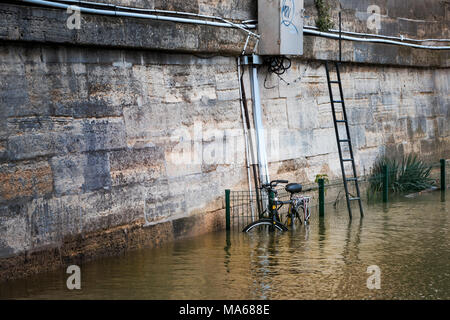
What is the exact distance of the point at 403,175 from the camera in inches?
648

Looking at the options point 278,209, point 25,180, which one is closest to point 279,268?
point 278,209

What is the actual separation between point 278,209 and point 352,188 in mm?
3453

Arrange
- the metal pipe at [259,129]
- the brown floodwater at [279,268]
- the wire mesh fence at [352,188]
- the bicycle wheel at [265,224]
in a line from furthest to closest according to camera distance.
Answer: the metal pipe at [259,129]
the wire mesh fence at [352,188]
the bicycle wheel at [265,224]
the brown floodwater at [279,268]

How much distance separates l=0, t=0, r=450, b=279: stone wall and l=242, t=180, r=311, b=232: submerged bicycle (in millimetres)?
744

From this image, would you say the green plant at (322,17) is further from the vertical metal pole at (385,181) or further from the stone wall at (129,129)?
the vertical metal pole at (385,181)

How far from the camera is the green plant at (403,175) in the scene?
53.4 ft

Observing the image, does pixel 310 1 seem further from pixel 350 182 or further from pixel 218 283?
pixel 218 283

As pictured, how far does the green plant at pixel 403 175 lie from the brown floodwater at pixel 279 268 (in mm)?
3635

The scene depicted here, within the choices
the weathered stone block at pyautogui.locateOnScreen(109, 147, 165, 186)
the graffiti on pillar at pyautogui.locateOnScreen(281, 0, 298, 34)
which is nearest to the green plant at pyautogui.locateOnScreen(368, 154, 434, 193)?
the graffiti on pillar at pyautogui.locateOnScreen(281, 0, 298, 34)

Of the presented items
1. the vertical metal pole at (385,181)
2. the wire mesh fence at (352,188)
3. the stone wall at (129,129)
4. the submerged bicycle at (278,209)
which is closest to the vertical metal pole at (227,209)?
the wire mesh fence at (352,188)

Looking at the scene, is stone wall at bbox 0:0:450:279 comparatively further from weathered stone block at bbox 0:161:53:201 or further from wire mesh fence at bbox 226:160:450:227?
wire mesh fence at bbox 226:160:450:227

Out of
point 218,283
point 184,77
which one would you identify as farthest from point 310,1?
point 218,283

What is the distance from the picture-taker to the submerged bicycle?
11.8 m

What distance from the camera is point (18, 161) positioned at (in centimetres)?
893
